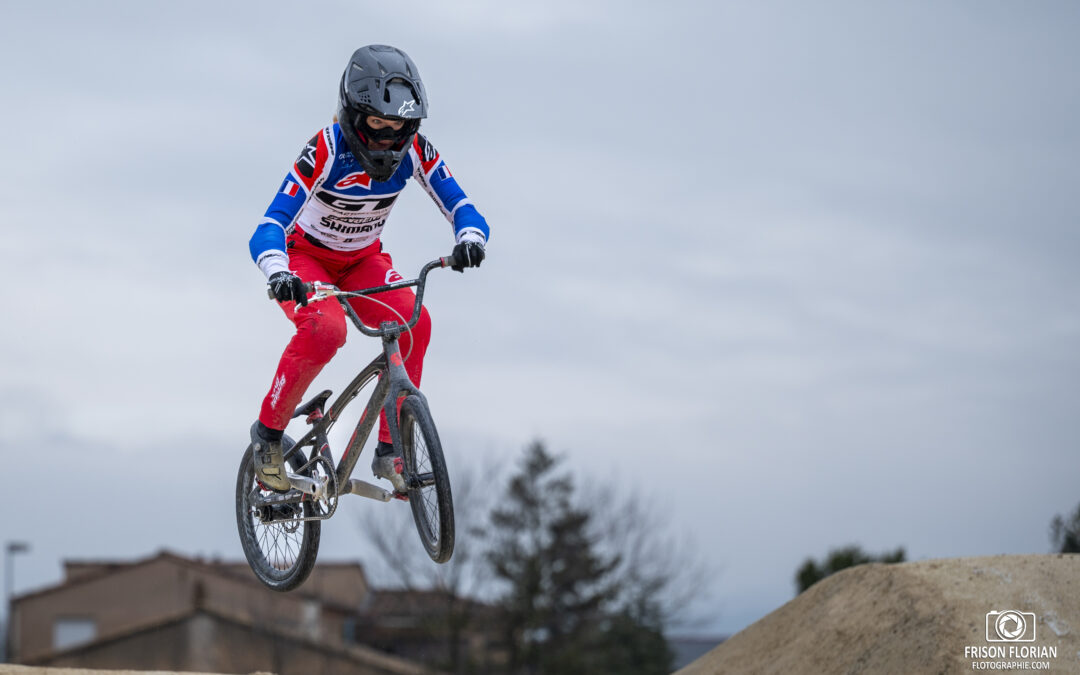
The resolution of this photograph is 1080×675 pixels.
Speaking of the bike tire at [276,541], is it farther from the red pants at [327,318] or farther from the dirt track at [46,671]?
the dirt track at [46,671]

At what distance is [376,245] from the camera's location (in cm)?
876

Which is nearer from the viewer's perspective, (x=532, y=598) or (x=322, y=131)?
(x=322, y=131)

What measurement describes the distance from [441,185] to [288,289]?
1.68 metres

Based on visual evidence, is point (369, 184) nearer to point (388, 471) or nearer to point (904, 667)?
point (388, 471)

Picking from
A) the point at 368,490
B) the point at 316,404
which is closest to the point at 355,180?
the point at 316,404

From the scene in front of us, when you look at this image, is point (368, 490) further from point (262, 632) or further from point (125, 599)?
point (125, 599)

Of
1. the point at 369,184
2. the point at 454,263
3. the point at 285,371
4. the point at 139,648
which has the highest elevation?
the point at 369,184

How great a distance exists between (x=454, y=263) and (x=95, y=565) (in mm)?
60688

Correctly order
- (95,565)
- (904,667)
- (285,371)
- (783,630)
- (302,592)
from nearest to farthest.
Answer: (285,371), (904,667), (783,630), (302,592), (95,565)

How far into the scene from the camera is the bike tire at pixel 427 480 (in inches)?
286

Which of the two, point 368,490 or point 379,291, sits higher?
point 379,291

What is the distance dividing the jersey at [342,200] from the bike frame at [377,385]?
44 cm

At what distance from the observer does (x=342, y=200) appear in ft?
26.9

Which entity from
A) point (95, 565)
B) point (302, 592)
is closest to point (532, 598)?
point (302, 592)
